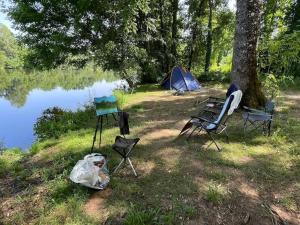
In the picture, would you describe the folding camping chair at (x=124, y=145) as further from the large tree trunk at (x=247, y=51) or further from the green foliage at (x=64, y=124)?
the large tree trunk at (x=247, y=51)

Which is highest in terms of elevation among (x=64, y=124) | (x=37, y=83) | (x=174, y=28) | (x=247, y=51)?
(x=174, y=28)

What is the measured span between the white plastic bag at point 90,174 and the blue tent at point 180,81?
915 cm

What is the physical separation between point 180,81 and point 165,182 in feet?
31.0

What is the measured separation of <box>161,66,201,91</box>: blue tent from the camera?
13172 mm

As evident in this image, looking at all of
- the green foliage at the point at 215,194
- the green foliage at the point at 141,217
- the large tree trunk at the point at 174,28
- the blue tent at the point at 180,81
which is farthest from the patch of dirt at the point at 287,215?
the large tree trunk at the point at 174,28

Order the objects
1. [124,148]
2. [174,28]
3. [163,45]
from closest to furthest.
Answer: [124,148] < [163,45] < [174,28]

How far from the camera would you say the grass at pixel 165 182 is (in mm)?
3633

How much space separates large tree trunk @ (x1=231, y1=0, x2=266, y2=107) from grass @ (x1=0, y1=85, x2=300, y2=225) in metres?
1.28

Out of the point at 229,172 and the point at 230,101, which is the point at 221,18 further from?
the point at 229,172

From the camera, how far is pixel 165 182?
14.1 ft

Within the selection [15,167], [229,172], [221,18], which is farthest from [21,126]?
[221,18]

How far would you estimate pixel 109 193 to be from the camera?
13.5ft

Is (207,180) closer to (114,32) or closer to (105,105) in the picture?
(105,105)

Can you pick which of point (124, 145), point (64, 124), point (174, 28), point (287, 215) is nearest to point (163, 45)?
point (174, 28)
